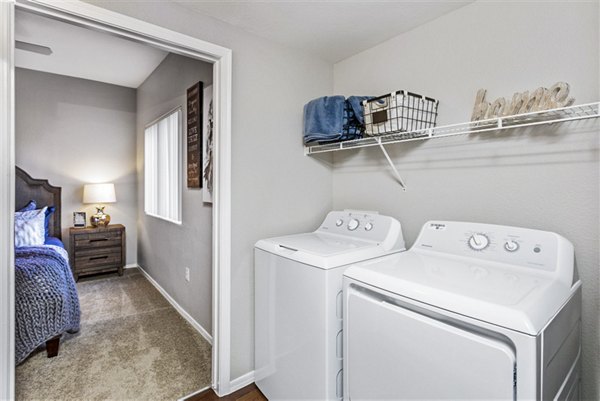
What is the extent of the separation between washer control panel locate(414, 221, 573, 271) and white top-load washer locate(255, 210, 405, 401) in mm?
258

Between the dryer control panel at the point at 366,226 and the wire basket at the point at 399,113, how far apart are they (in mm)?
505

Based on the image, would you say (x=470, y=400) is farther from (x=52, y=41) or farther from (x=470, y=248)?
(x=52, y=41)

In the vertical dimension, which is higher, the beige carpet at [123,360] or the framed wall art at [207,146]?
the framed wall art at [207,146]

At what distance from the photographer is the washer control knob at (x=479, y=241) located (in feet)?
4.53

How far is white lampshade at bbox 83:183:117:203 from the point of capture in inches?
153

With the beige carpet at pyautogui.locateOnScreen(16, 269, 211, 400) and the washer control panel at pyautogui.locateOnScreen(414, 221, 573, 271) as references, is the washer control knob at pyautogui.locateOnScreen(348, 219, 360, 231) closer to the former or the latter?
the washer control panel at pyautogui.locateOnScreen(414, 221, 573, 271)

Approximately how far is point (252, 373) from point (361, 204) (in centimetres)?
133

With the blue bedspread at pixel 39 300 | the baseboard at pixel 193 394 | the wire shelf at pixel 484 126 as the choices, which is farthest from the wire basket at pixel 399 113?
the blue bedspread at pixel 39 300

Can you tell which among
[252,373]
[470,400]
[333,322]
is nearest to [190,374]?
[252,373]

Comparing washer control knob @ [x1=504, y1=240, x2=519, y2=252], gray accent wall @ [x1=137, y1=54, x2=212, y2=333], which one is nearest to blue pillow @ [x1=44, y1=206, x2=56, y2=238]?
gray accent wall @ [x1=137, y1=54, x2=212, y2=333]

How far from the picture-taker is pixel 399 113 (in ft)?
5.16

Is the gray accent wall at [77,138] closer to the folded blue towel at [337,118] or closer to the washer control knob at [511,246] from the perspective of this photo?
the folded blue towel at [337,118]

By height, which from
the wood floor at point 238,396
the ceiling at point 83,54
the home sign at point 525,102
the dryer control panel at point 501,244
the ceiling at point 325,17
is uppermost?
the ceiling at point 83,54

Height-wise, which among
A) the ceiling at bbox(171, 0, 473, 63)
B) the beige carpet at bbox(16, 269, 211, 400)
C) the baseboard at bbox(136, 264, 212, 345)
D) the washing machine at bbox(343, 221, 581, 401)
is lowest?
the beige carpet at bbox(16, 269, 211, 400)
